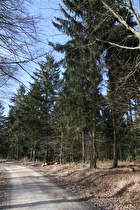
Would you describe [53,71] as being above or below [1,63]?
above

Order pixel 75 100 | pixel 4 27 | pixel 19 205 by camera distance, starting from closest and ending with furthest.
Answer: pixel 4 27 → pixel 19 205 → pixel 75 100

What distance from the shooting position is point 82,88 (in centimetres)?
1092

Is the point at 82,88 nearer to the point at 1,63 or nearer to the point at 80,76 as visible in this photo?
the point at 80,76

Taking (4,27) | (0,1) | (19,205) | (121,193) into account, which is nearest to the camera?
(0,1)

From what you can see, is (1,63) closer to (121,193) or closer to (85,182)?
(121,193)

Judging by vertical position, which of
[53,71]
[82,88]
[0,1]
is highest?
[53,71]

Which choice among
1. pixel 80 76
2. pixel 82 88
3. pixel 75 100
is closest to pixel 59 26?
pixel 80 76

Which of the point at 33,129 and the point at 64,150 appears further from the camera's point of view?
the point at 33,129

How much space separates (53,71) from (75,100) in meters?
10.8

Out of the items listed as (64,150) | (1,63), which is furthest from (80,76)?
(64,150)

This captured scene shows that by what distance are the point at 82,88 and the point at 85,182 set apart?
20.3 feet

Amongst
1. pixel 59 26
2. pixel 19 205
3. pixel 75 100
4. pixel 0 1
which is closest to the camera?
pixel 0 1

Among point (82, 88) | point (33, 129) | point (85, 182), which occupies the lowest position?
point (85, 182)

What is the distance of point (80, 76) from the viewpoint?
10617mm
